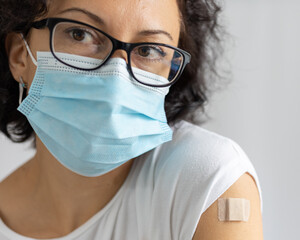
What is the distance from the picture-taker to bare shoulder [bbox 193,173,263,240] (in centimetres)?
118

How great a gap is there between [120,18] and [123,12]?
0.02 meters

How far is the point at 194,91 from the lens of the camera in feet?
5.84

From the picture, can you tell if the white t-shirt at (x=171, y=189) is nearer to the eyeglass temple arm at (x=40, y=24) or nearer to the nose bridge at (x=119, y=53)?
the nose bridge at (x=119, y=53)

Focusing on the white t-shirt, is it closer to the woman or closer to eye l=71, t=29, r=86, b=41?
the woman

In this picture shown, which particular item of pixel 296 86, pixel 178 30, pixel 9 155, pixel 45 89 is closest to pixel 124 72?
pixel 45 89

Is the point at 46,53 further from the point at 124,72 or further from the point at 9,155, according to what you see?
the point at 9,155

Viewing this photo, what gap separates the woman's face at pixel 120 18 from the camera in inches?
45.0

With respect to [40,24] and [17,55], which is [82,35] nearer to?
[40,24]

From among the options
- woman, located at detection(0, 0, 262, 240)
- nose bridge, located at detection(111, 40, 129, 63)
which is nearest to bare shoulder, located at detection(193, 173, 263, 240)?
woman, located at detection(0, 0, 262, 240)

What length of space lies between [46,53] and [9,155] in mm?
1151

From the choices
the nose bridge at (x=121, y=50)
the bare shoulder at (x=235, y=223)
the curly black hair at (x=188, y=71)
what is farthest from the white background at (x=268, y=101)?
the nose bridge at (x=121, y=50)

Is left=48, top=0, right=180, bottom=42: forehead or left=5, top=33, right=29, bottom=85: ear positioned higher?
left=48, top=0, right=180, bottom=42: forehead

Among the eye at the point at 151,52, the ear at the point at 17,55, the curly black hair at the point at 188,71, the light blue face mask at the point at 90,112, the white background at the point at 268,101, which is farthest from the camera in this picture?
the white background at the point at 268,101

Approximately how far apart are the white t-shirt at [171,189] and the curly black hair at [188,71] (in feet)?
0.92
